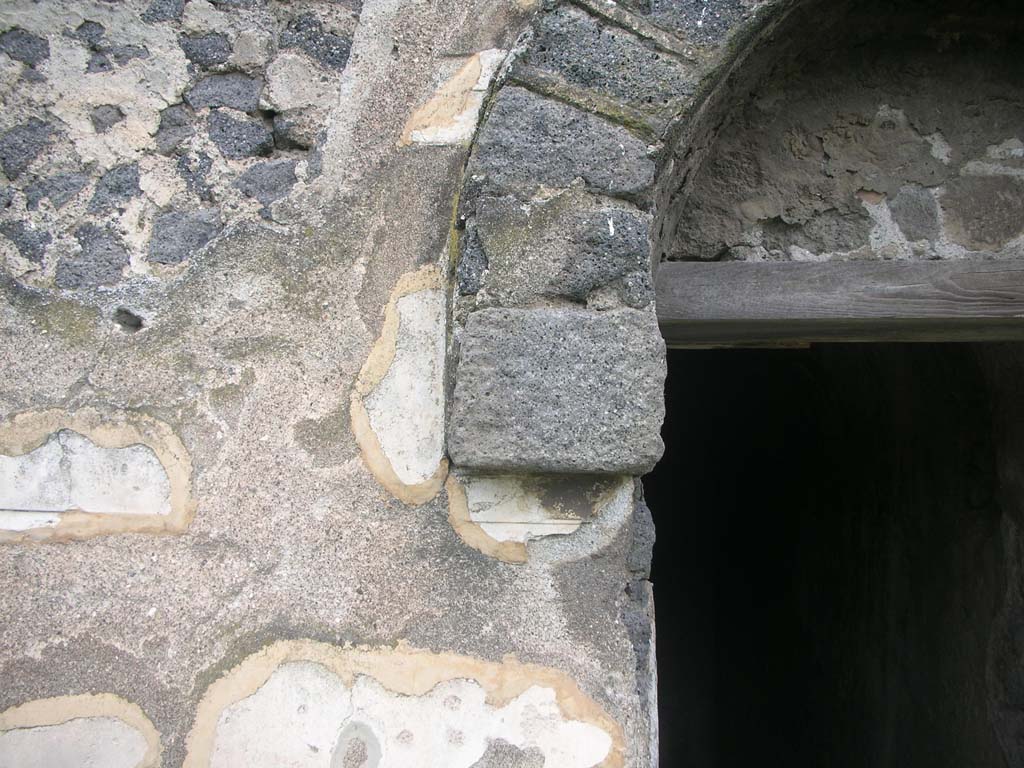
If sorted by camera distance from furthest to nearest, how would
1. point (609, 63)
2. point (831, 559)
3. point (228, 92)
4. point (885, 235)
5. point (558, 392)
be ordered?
point (831, 559) → point (885, 235) → point (228, 92) → point (609, 63) → point (558, 392)

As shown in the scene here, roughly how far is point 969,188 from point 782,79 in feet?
1.38

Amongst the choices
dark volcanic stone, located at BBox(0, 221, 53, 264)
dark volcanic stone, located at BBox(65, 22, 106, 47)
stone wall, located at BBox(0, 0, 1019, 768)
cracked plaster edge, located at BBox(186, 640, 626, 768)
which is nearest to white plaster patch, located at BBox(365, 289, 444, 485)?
stone wall, located at BBox(0, 0, 1019, 768)

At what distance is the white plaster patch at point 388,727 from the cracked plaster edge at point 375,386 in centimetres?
28

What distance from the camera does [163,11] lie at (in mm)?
1517

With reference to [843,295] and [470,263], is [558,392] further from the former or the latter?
[843,295]

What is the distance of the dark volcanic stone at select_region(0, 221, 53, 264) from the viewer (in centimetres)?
144

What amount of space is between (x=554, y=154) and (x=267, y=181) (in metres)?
0.48

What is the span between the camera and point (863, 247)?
1.72 meters

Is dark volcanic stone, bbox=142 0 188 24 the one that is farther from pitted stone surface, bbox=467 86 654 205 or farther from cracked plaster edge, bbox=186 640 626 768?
cracked plaster edge, bbox=186 640 626 768

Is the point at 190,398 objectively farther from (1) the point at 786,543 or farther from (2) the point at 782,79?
(1) the point at 786,543

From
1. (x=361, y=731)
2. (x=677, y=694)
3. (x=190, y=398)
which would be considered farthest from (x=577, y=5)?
(x=677, y=694)

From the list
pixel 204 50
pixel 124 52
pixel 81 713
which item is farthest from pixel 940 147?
pixel 81 713

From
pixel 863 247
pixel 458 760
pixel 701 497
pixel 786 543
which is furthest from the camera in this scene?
pixel 701 497

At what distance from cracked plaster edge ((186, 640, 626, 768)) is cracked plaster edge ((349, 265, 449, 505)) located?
0.23 meters
